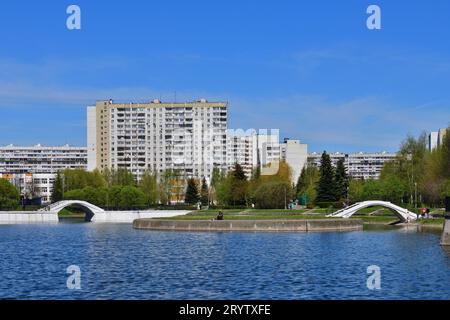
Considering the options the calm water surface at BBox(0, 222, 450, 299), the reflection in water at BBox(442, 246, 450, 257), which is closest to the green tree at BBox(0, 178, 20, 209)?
the calm water surface at BBox(0, 222, 450, 299)

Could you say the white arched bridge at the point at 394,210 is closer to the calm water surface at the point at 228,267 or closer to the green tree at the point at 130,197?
the calm water surface at the point at 228,267

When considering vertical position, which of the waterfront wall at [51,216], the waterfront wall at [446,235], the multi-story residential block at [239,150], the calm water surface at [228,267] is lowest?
the calm water surface at [228,267]

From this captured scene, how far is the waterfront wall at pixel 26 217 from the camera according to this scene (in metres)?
112

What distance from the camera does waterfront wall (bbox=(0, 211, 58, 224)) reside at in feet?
366

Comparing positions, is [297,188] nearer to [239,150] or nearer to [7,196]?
[7,196]

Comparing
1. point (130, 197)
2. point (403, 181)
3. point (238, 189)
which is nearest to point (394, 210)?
point (403, 181)

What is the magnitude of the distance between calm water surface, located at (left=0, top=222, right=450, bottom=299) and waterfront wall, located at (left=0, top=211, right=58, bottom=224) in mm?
44471

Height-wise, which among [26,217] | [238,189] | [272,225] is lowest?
[272,225]

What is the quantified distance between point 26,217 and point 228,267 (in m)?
74.8

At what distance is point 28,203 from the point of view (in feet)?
489

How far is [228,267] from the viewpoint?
4275 cm

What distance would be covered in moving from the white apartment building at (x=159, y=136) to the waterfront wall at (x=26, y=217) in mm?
71532

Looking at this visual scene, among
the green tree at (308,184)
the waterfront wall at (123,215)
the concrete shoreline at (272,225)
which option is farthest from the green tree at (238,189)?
the concrete shoreline at (272,225)
